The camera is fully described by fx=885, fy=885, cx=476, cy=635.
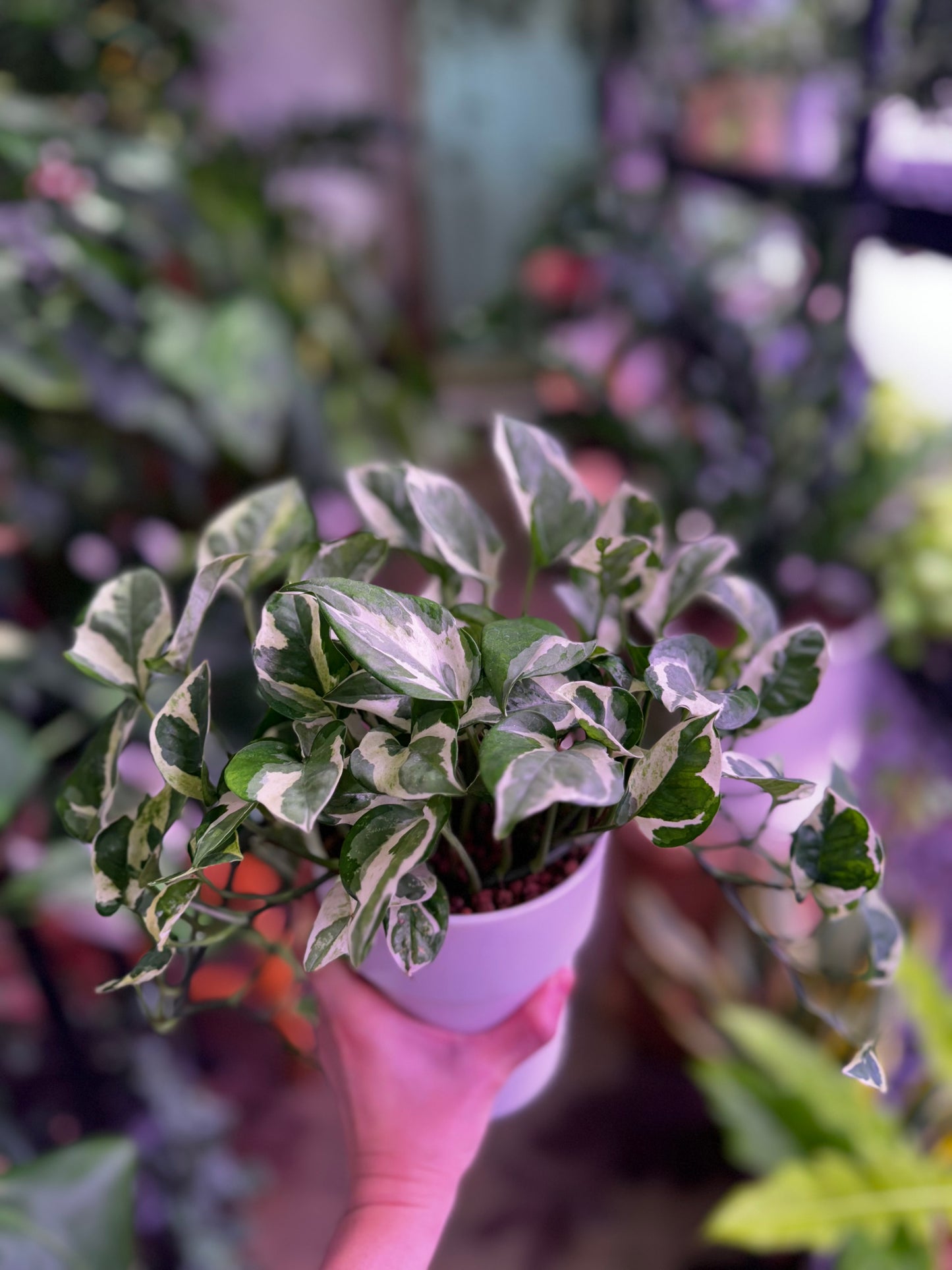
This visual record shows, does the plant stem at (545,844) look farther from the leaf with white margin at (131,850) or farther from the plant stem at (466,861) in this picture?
the leaf with white margin at (131,850)

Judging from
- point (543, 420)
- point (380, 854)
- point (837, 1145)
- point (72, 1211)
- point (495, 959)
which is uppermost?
point (380, 854)

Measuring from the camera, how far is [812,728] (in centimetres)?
122

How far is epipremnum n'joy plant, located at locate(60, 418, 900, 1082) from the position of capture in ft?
1.01

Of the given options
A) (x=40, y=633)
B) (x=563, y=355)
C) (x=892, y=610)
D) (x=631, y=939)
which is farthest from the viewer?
(x=563, y=355)

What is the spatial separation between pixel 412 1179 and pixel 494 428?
35 cm

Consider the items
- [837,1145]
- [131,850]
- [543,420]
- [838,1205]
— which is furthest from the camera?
[543,420]

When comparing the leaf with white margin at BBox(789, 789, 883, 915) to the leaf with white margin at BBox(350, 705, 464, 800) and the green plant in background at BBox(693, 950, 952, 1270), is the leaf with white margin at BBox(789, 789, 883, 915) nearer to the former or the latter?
the leaf with white margin at BBox(350, 705, 464, 800)

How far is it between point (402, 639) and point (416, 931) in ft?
0.38

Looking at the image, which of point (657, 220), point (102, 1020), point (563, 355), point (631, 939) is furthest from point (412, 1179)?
point (657, 220)

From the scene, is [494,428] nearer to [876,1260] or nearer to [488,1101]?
[488,1101]

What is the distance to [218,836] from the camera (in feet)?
1.05

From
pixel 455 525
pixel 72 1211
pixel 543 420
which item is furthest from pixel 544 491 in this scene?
pixel 543 420

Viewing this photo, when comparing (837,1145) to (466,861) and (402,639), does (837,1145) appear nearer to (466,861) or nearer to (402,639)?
(466,861)

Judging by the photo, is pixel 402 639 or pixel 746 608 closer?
pixel 402 639
